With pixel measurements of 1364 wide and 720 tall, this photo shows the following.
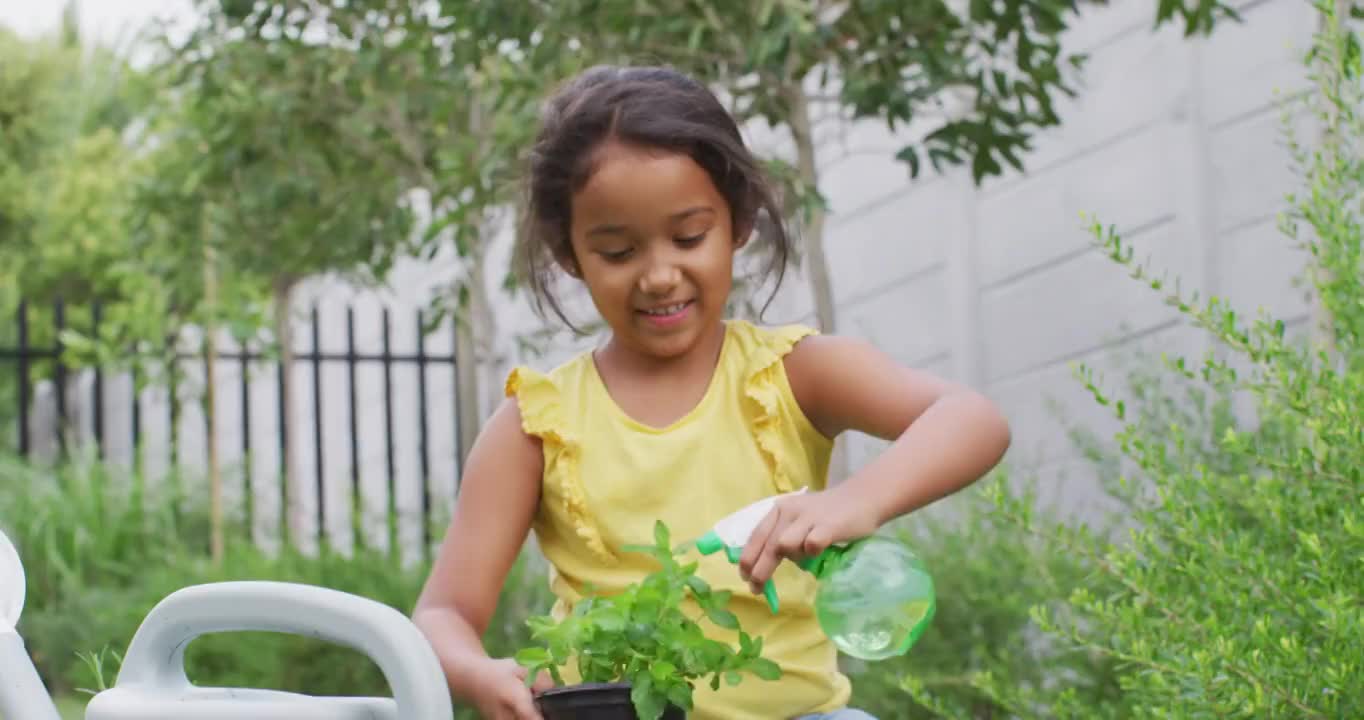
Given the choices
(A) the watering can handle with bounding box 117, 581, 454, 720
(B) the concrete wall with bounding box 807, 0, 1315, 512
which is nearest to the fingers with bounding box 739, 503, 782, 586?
(A) the watering can handle with bounding box 117, 581, 454, 720

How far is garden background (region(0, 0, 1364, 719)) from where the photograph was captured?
197cm

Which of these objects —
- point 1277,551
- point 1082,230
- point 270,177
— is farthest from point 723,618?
point 270,177

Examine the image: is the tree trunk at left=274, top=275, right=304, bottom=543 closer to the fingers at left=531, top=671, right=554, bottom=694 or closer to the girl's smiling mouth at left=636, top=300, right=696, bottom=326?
the girl's smiling mouth at left=636, top=300, right=696, bottom=326

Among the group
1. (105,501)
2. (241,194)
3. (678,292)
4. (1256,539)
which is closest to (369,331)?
(105,501)

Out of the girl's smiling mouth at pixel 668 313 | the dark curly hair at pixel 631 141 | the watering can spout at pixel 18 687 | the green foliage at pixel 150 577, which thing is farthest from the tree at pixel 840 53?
the watering can spout at pixel 18 687

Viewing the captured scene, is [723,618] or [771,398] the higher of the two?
[771,398]

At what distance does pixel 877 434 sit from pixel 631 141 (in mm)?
402

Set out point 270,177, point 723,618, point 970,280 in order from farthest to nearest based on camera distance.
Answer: point 970,280, point 270,177, point 723,618

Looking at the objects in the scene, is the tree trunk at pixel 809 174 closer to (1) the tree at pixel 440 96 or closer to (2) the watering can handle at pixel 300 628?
(1) the tree at pixel 440 96

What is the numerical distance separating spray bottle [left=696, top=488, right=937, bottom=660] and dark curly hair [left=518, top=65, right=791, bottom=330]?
501 mm

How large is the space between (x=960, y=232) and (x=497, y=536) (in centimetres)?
394

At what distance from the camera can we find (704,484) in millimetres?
1809

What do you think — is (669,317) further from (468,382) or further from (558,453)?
(468,382)

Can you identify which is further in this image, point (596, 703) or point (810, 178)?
point (810, 178)
